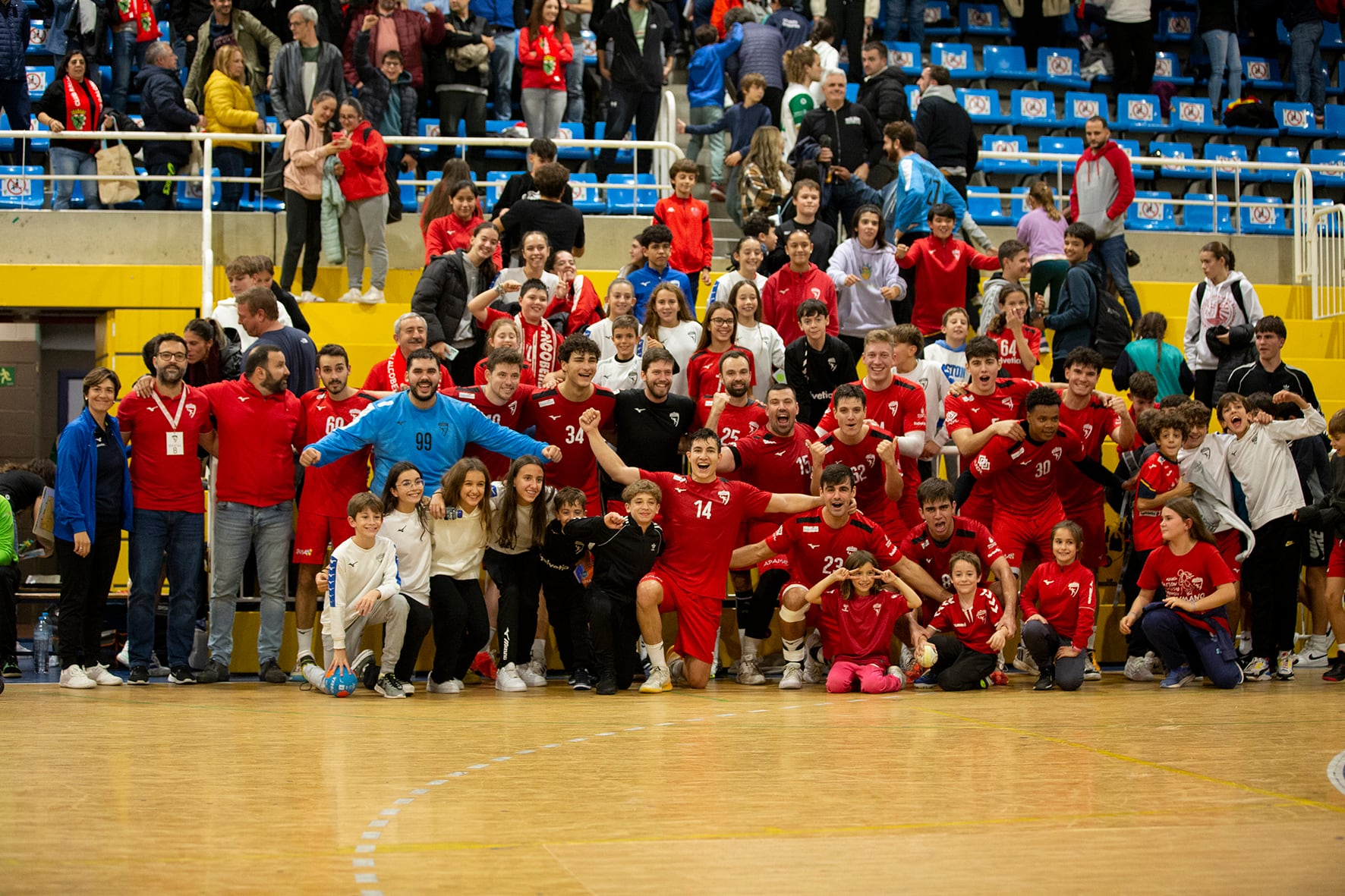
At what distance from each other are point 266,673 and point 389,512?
1418 millimetres

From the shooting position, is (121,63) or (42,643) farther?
(121,63)

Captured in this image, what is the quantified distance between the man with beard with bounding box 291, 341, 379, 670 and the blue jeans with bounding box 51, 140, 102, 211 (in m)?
5.85

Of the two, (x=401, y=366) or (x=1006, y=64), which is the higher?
(x=1006, y=64)

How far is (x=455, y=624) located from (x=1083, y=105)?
13.8 metres

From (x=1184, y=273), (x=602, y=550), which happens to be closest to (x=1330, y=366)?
(x=1184, y=273)

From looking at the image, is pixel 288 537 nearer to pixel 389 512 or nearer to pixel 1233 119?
pixel 389 512

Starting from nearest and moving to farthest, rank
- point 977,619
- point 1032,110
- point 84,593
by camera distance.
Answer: point 84,593, point 977,619, point 1032,110

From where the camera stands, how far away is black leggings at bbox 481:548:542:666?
948 centimetres

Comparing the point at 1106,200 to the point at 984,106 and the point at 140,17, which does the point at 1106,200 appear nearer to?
the point at 984,106

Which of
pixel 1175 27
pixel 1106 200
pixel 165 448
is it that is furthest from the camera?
pixel 1175 27

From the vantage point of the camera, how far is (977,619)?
9516mm

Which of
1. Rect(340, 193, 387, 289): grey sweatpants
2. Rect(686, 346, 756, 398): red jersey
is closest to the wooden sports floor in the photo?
Rect(686, 346, 756, 398): red jersey

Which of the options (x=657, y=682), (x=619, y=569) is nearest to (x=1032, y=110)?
(x=619, y=569)

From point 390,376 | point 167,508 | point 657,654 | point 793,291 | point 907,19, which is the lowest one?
point 657,654
